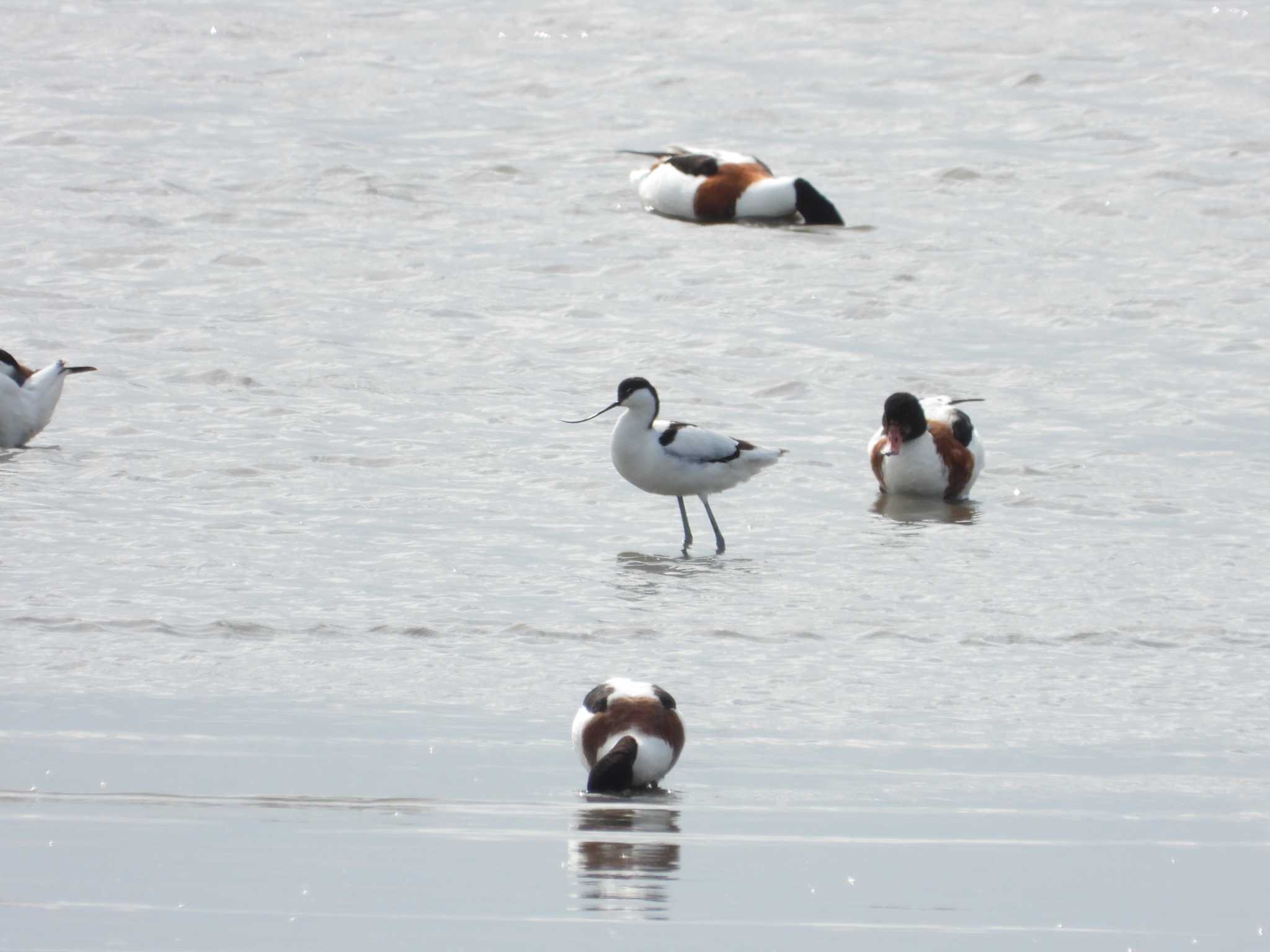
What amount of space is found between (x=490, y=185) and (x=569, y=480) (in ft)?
29.2

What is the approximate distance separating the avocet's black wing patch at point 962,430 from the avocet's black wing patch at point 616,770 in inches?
235

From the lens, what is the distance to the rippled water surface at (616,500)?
5207 millimetres

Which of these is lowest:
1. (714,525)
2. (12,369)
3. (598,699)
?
(714,525)

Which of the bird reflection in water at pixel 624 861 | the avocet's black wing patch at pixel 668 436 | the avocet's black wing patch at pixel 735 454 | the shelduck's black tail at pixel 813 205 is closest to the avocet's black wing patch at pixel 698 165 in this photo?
the shelduck's black tail at pixel 813 205

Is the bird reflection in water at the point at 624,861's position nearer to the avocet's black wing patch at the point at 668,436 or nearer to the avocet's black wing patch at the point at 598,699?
the avocet's black wing patch at the point at 598,699

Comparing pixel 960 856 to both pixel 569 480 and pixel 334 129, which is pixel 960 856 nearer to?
pixel 569 480

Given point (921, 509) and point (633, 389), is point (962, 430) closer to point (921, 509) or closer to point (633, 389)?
point (921, 509)

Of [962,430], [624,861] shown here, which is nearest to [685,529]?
[962,430]

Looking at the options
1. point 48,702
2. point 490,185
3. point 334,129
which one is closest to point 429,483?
point 48,702

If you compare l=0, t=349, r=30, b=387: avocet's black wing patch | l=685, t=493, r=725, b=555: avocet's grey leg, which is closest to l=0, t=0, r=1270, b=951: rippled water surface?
l=685, t=493, r=725, b=555: avocet's grey leg

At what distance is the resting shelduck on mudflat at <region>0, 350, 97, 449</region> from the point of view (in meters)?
12.0

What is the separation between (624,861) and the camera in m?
5.30

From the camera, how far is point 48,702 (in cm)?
684

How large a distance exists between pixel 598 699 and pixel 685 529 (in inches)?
164
